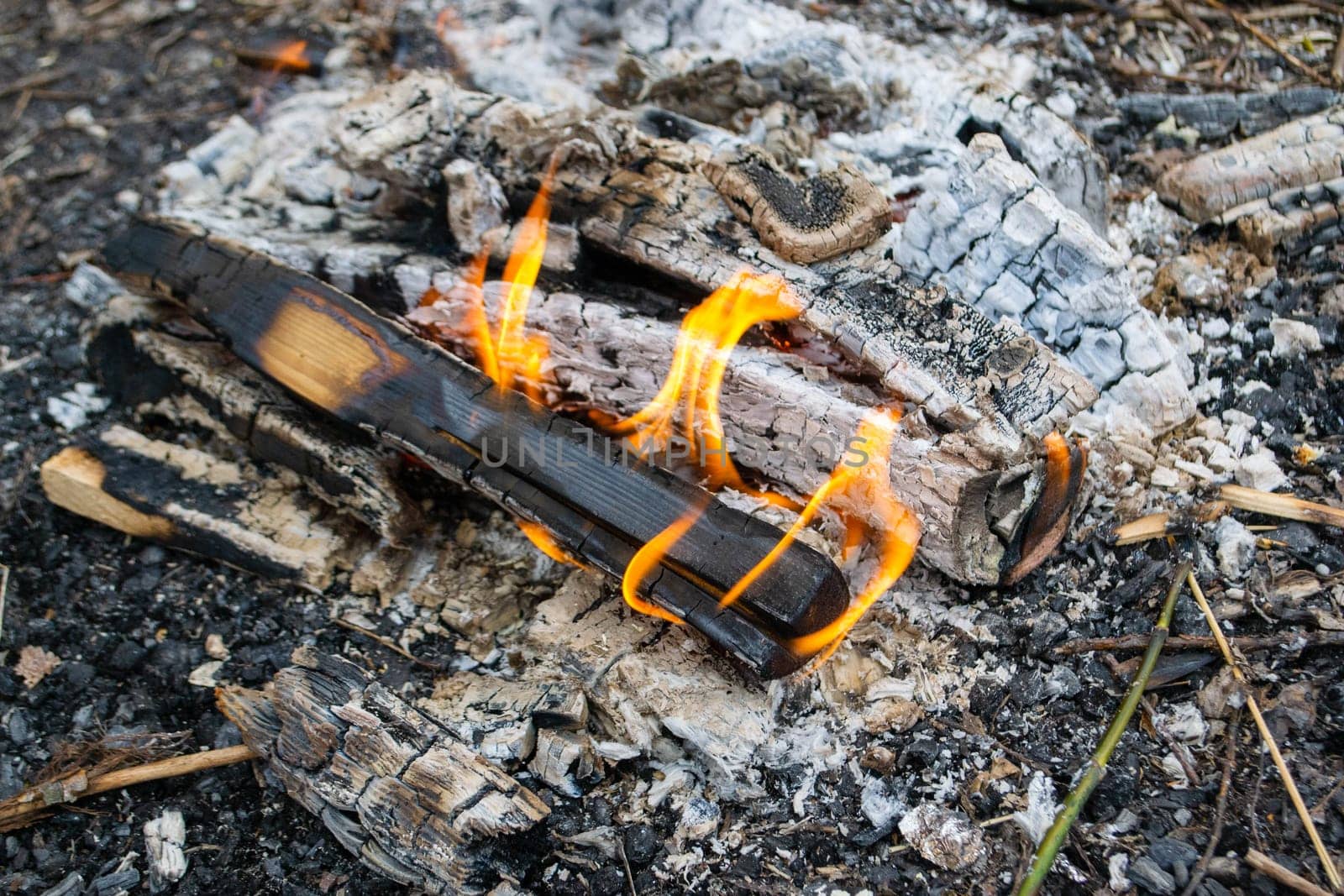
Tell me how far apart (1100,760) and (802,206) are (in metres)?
1.95

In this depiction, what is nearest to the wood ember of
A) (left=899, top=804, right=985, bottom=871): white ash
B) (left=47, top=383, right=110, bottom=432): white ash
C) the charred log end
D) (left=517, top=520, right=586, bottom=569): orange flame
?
the charred log end

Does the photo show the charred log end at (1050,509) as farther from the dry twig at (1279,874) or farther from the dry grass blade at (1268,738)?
the dry twig at (1279,874)

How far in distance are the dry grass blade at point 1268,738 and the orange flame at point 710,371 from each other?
1.25m

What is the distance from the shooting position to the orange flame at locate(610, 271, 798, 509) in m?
3.00

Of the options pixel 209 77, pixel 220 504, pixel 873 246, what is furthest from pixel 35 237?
pixel 873 246

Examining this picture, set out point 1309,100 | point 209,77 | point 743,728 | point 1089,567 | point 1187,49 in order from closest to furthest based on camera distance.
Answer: point 743,728 < point 1089,567 < point 1309,100 < point 1187,49 < point 209,77

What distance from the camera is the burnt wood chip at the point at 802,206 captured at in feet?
10.1

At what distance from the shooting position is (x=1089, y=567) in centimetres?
289

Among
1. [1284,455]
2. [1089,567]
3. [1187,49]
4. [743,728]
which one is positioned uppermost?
[1187,49]

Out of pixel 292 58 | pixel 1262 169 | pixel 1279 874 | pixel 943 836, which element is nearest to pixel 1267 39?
pixel 1262 169

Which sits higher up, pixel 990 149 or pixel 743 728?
pixel 990 149


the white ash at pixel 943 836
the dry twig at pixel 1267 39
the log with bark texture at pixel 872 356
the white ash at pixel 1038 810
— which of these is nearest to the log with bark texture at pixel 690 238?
the log with bark texture at pixel 872 356

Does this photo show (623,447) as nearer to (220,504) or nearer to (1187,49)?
(220,504)

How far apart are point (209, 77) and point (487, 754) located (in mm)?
4614
